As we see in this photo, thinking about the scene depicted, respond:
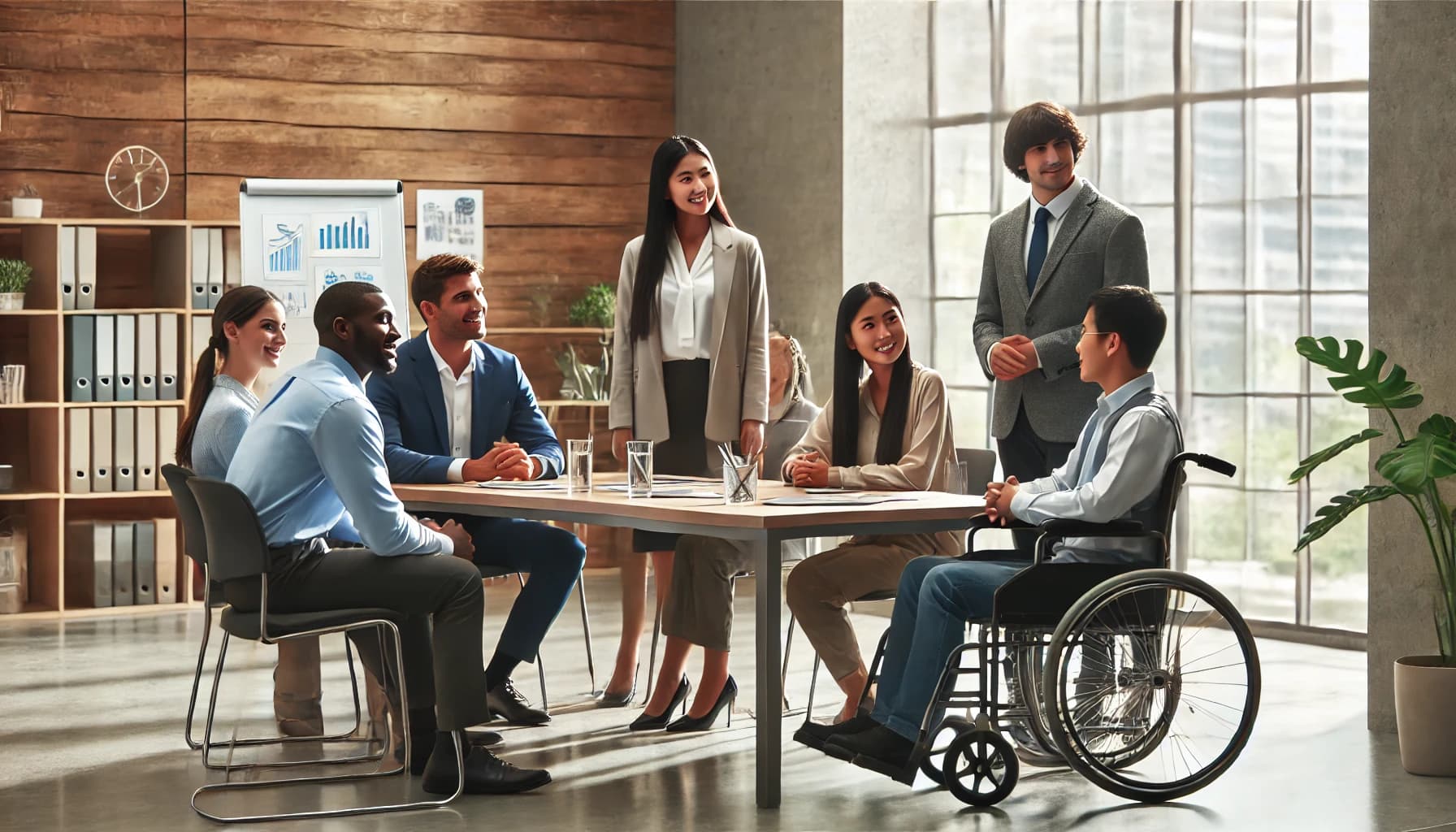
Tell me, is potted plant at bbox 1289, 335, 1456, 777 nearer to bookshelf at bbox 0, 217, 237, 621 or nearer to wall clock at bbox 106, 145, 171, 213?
bookshelf at bbox 0, 217, 237, 621

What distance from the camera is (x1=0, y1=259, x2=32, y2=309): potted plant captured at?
6926 millimetres

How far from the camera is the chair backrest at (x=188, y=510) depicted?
392 centimetres

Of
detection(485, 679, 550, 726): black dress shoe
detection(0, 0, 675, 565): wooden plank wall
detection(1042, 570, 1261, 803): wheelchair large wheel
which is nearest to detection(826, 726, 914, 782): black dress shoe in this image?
detection(1042, 570, 1261, 803): wheelchair large wheel

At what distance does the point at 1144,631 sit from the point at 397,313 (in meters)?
4.12

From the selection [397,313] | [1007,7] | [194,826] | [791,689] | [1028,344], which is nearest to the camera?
[194,826]

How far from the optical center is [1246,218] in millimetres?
6617

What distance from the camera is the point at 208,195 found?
7.61m

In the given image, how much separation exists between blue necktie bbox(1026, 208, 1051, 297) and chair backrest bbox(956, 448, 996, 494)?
446 millimetres

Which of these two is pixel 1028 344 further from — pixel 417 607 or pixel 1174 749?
pixel 417 607

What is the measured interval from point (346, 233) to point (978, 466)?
3535 mm

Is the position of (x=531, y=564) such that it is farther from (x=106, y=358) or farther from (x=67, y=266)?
(x=67, y=266)

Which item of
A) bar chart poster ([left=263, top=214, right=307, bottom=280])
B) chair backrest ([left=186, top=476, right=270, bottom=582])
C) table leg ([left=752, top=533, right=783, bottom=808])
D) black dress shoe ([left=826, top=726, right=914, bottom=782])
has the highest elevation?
bar chart poster ([left=263, top=214, right=307, bottom=280])

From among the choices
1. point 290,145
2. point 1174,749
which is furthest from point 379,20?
point 1174,749

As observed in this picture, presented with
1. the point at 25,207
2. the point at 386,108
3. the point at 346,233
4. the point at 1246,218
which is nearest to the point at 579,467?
the point at 346,233
